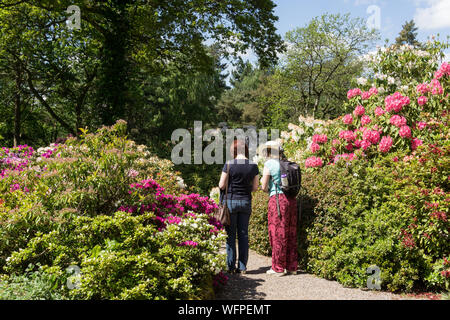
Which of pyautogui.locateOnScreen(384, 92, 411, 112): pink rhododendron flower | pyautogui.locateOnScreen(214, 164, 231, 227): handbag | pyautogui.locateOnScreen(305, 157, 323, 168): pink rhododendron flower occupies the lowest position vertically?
pyautogui.locateOnScreen(214, 164, 231, 227): handbag

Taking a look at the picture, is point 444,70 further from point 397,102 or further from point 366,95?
point 366,95

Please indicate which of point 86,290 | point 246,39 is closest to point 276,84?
point 246,39

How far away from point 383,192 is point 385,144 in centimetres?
116

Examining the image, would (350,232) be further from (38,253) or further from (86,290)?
(38,253)

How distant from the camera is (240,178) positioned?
188 inches

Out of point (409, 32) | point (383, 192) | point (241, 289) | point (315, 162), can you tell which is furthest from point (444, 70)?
point (409, 32)

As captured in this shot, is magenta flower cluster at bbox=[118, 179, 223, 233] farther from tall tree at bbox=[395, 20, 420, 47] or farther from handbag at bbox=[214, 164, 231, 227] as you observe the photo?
tall tree at bbox=[395, 20, 420, 47]

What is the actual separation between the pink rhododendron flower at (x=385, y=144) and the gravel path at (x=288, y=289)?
7.60 ft

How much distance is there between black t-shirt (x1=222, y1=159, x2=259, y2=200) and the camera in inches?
188

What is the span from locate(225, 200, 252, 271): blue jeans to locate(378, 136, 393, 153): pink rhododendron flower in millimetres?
2463

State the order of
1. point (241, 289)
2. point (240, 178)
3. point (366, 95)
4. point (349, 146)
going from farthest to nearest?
point (366, 95), point (349, 146), point (240, 178), point (241, 289)

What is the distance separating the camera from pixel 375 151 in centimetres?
597

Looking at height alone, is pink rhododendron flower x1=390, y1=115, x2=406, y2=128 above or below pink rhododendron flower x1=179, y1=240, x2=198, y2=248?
above
